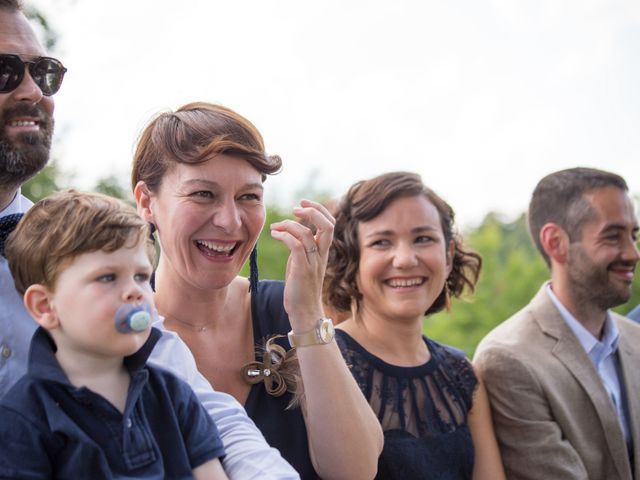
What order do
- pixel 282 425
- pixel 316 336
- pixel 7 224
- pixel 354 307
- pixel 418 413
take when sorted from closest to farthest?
1. pixel 7 224
2. pixel 316 336
3. pixel 282 425
4. pixel 418 413
5. pixel 354 307

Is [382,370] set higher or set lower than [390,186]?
lower

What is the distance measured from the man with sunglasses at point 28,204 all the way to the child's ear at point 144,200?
13.9 inches

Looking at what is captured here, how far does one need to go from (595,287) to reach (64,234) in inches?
137

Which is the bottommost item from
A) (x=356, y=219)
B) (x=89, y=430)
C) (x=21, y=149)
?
(x=89, y=430)

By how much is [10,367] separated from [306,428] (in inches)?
42.6

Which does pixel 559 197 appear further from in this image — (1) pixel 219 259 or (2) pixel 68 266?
(2) pixel 68 266

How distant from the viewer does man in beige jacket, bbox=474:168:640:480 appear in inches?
151

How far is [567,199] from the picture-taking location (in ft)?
15.9

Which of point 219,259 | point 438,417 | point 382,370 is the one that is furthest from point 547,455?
point 219,259

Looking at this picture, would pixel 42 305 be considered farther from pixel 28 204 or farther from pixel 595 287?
pixel 595 287

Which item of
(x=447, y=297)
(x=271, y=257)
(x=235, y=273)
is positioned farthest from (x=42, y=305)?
(x=271, y=257)

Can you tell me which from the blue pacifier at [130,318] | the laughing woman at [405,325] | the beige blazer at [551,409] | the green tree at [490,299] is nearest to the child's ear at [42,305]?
the blue pacifier at [130,318]

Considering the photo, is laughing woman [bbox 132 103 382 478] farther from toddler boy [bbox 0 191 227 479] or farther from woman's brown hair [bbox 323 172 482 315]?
woman's brown hair [bbox 323 172 482 315]

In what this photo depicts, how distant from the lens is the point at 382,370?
3.50 m
